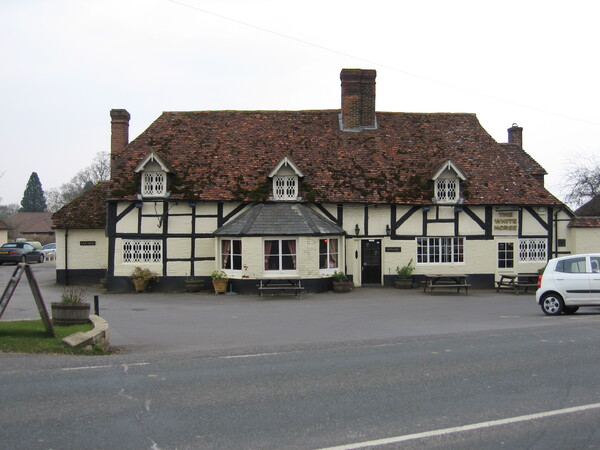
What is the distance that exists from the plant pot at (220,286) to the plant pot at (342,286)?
433 cm

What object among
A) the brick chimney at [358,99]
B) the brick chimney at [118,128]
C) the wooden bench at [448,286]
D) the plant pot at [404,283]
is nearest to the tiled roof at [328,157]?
the brick chimney at [358,99]

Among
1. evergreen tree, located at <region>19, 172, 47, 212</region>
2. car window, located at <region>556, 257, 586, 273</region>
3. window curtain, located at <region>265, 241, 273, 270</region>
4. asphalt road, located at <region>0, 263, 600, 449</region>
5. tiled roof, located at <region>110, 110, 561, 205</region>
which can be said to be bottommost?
asphalt road, located at <region>0, 263, 600, 449</region>

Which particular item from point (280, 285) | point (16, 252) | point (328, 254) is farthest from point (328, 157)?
point (16, 252)

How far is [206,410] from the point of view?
6.43m

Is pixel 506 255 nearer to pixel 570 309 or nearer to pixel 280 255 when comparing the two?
pixel 570 309

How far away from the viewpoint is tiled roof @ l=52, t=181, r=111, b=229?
26992 mm

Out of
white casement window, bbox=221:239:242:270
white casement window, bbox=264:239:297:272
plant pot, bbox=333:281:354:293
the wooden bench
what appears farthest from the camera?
white casement window, bbox=221:239:242:270

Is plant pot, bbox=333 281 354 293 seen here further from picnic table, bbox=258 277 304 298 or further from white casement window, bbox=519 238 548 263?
white casement window, bbox=519 238 548 263

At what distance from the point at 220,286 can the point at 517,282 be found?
12.5 meters

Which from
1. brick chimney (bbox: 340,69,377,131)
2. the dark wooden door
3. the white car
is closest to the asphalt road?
the white car

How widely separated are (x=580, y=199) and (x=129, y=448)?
50.8 m

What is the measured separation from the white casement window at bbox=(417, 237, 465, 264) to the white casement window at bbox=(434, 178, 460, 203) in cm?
172

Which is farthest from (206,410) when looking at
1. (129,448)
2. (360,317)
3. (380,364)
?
(360,317)

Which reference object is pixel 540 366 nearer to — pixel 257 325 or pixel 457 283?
pixel 257 325
